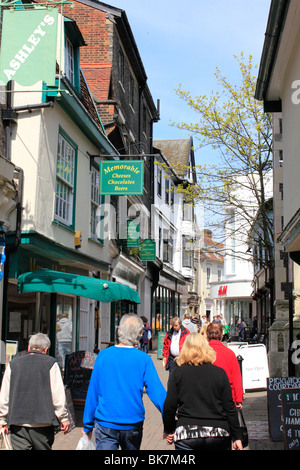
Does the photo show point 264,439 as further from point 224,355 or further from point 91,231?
point 91,231

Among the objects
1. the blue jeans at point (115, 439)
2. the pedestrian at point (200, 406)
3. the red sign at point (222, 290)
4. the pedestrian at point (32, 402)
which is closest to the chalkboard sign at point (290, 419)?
the pedestrian at point (200, 406)

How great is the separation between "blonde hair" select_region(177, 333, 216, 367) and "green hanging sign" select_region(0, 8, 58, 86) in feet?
18.8

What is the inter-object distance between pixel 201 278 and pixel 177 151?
1956 cm

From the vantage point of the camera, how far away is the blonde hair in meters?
4.86

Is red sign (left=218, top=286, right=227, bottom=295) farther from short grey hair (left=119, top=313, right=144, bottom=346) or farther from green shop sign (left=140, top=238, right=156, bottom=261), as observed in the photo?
short grey hair (left=119, top=313, right=144, bottom=346)

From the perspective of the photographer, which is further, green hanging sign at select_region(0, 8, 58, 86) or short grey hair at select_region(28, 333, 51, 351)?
green hanging sign at select_region(0, 8, 58, 86)

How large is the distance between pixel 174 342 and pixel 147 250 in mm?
13497

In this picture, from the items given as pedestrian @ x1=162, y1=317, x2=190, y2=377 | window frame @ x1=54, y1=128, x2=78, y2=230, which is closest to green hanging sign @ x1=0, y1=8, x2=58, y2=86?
window frame @ x1=54, y1=128, x2=78, y2=230

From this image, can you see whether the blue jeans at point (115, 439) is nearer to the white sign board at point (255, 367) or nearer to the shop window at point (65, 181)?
the shop window at point (65, 181)

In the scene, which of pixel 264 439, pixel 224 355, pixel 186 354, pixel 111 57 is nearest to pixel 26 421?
pixel 186 354

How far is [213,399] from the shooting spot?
15.3ft

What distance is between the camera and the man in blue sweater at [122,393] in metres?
4.85

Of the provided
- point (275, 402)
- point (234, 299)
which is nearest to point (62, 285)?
point (275, 402)

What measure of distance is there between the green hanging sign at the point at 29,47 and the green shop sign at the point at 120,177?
203 inches
